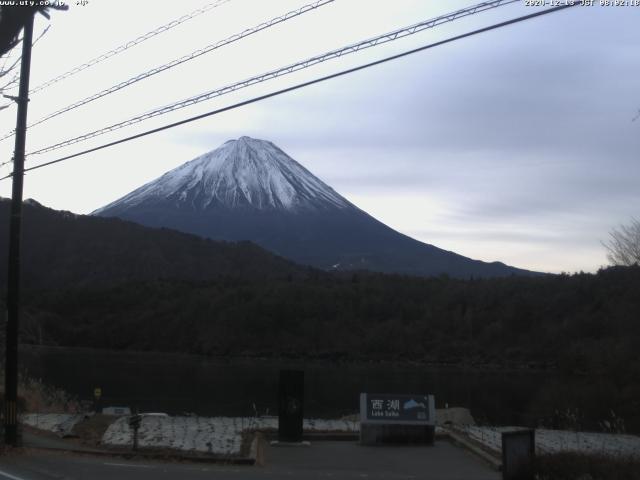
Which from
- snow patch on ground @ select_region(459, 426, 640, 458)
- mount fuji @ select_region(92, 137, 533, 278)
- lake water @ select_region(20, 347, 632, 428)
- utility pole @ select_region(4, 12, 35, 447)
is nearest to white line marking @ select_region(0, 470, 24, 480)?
utility pole @ select_region(4, 12, 35, 447)

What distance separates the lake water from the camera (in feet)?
116

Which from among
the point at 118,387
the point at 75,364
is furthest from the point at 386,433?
the point at 75,364

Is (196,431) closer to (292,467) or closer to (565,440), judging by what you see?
(292,467)

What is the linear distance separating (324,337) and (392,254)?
102761mm

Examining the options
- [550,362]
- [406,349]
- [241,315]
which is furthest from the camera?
[241,315]

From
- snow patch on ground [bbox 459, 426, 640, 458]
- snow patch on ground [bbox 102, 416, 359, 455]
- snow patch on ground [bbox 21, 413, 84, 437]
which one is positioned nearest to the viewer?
snow patch on ground [bbox 102, 416, 359, 455]

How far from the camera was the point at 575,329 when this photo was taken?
6744 centimetres

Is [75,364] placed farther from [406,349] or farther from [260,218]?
[260,218]

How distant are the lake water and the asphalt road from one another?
48.3ft

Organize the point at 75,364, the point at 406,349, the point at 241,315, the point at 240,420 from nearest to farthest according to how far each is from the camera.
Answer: the point at 240,420 → the point at 75,364 → the point at 406,349 → the point at 241,315

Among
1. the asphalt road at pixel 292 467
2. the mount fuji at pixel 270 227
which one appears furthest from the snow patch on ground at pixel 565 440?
the mount fuji at pixel 270 227

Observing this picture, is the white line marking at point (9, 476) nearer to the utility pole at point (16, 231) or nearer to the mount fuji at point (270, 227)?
the utility pole at point (16, 231)

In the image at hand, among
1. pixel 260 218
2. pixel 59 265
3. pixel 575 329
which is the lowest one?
pixel 575 329

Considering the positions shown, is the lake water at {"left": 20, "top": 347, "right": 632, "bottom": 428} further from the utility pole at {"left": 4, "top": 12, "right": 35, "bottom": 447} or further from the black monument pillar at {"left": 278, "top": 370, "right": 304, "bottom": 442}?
the utility pole at {"left": 4, "top": 12, "right": 35, "bottom": 447}
